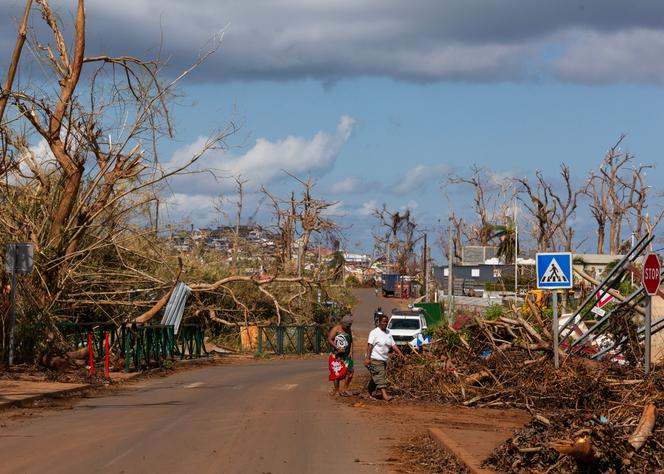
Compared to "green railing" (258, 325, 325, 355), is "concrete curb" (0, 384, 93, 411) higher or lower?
lower

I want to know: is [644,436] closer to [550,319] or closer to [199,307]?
[550,319]

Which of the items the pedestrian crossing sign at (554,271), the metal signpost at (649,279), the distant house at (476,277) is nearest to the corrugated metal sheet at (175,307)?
the pedestrian crossing sign at (554,271)

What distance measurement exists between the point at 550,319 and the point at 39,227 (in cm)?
1443

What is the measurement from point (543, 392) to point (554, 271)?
252 centimetres

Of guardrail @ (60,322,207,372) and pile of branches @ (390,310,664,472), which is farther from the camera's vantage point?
guardrail @ (60,322,207,372)

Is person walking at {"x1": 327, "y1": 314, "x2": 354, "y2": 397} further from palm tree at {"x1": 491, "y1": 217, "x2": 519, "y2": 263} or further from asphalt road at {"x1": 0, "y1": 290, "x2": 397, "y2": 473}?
palm tree at {"x1": 491, "y1": 217, "x2": 519, "y2": 263}

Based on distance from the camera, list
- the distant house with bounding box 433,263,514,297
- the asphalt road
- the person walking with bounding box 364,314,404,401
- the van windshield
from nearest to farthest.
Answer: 1. the asphalt road
2. the person walking with bounding box 364,314,404,401
3. the van windshield
4. the distant house with bounding box 433,263,514,297

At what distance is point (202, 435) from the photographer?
12.5 metres

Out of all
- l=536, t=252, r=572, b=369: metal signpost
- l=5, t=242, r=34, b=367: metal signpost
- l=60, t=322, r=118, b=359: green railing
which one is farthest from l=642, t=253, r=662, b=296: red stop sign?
l=60, t=322, r=118, b=359: green railing

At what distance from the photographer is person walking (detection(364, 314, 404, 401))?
17719mm

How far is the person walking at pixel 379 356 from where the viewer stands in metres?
17.7

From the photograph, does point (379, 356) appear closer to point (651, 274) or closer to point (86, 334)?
point (651, 274)

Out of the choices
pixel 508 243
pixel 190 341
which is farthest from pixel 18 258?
pixel 508 243

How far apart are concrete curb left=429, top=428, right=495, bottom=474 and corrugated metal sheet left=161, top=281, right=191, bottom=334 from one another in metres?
17.6
